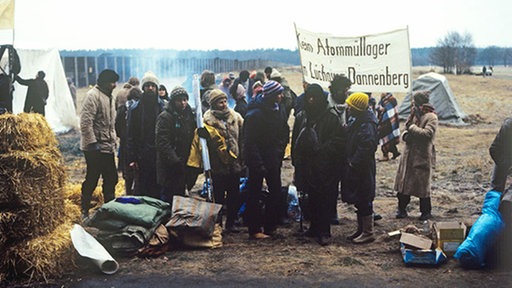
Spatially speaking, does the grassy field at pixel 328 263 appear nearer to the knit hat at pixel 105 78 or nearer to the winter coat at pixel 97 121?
the winter coat at pixel 97 121

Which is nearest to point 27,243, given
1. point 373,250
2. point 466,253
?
point 373,250

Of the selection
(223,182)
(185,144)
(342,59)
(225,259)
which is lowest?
(225,259)

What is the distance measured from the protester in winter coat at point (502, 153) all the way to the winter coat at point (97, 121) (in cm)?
493

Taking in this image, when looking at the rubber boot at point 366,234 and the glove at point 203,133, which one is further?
the glove at point 203,133

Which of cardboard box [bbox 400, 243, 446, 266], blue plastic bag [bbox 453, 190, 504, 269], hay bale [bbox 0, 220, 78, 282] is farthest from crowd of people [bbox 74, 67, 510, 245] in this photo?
hay bale [bbox 0, 220, 78, 282]

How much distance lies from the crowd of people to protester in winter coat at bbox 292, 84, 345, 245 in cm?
1

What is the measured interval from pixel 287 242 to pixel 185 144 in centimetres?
190

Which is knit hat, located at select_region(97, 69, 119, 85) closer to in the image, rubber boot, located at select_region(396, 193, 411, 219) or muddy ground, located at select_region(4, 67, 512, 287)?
muddy ground, located at select_region(4, 67, 512, 287)

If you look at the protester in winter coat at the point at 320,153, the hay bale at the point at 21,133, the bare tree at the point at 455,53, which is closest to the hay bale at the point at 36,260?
the hay bale at the point at 21,133

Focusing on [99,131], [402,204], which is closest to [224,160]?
[99,131]

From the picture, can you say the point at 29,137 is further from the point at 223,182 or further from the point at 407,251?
the point at 407,251

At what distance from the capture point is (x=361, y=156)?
23.1ft

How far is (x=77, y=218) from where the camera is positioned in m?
7.34

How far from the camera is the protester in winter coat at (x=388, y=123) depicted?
13.0m
